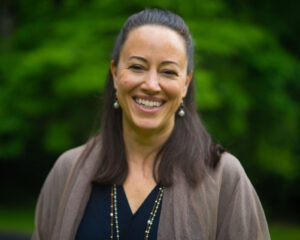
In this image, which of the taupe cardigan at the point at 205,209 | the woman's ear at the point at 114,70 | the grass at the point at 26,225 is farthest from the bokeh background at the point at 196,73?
the taupe cardigan at the point at 205,209

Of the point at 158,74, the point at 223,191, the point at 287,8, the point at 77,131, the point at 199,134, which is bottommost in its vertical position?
the point at 223,191

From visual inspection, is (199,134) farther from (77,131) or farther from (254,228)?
(77,131)

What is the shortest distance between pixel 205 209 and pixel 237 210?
151 mm

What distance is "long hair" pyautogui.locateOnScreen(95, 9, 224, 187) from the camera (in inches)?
92.9

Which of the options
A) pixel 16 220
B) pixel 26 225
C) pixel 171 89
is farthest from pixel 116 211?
pixel 16 220

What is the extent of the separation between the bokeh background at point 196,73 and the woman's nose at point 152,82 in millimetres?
4014

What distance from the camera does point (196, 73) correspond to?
6727mm

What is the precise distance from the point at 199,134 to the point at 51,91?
5764mm

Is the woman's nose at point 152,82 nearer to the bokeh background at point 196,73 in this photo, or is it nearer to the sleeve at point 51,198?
Answer: the sleeve at point 51,198

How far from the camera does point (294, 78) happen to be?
344 inches

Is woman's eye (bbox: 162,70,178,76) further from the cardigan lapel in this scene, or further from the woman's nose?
the cardigan lapel

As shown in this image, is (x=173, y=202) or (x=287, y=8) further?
(x=287, y=8)

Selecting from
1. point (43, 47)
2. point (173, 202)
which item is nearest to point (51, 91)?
point (43, 47)

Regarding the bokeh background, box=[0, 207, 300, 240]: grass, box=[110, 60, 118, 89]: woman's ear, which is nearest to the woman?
box=[110, 60, 118, 89]: woman's ear
